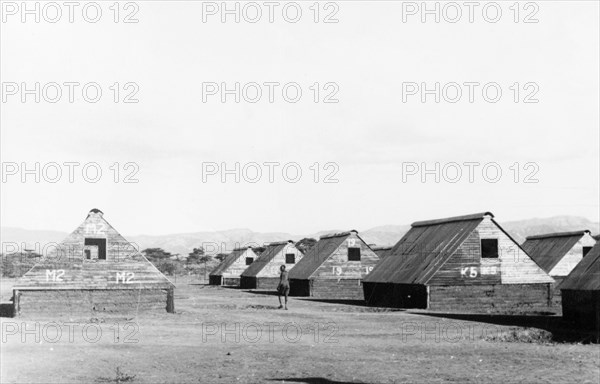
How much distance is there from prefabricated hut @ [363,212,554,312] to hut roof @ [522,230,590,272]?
12.7 meters

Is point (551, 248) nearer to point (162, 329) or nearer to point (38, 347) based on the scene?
point (162, 329)

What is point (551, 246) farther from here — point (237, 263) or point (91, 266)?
point (237, 263)

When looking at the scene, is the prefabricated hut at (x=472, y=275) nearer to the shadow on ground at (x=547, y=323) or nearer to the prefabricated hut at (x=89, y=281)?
the shadow on ground at (x=547, y=323)

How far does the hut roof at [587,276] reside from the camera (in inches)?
1092

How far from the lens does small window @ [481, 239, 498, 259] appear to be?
4235 centimetres

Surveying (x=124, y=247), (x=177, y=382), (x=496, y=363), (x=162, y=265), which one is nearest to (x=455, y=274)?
(x=124, y=247)

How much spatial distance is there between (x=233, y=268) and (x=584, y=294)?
57.9m

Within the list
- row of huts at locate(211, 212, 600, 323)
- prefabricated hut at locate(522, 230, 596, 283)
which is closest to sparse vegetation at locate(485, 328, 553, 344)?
row of huts at locate(211, 212, 600, 323)

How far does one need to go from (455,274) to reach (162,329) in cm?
1820

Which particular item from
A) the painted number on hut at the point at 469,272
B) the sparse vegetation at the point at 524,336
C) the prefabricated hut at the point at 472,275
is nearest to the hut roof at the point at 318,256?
the prefabricated hut at the point at 472,275

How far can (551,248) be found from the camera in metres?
56.4

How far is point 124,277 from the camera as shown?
33.9 meters

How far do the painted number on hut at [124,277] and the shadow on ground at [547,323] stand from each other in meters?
13.8

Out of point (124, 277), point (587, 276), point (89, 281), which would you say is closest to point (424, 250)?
point (587, 276)
